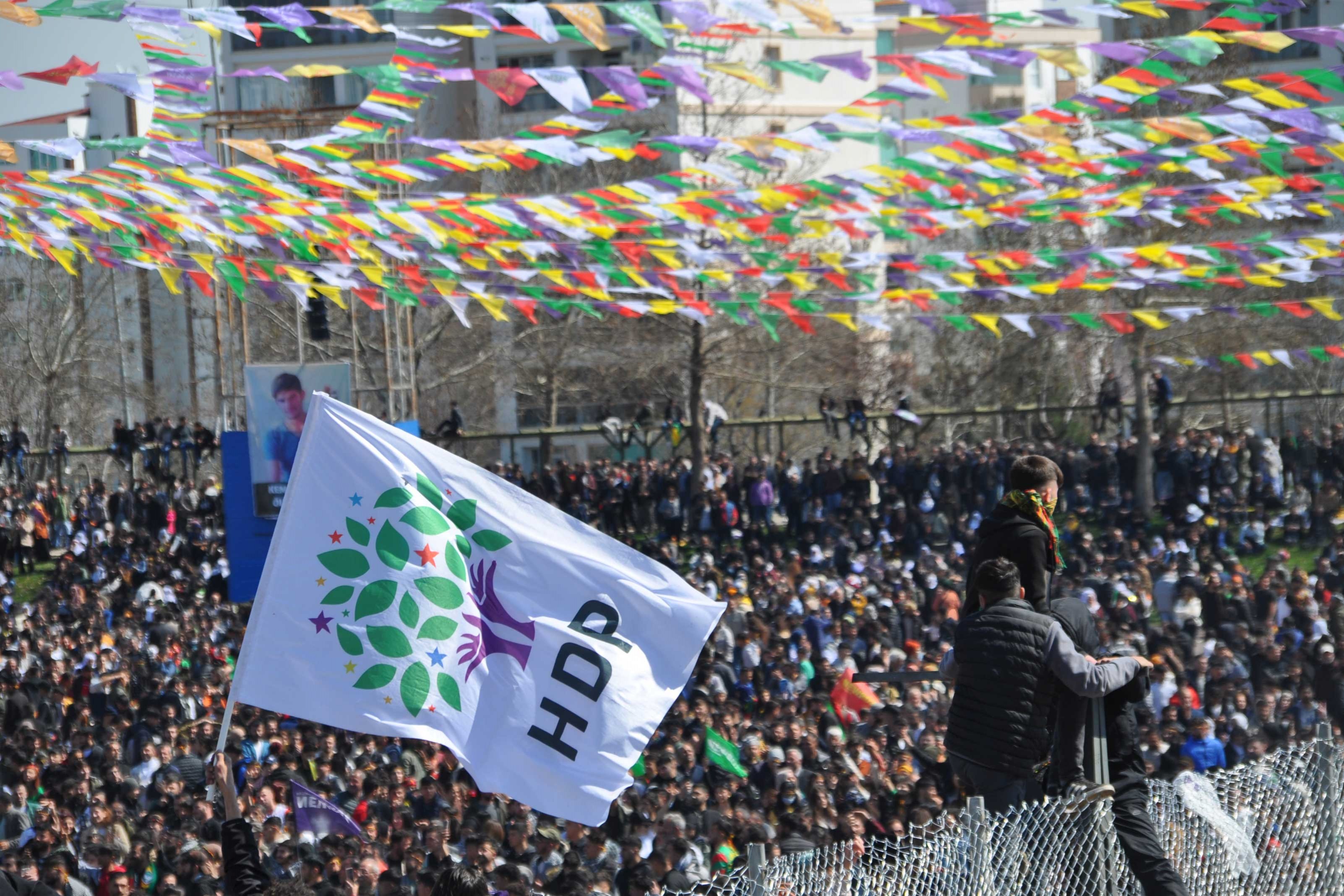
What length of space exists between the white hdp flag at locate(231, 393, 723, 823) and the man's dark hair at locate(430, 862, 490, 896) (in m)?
1.04

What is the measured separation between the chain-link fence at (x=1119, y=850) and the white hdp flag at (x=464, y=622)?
2.44 feet

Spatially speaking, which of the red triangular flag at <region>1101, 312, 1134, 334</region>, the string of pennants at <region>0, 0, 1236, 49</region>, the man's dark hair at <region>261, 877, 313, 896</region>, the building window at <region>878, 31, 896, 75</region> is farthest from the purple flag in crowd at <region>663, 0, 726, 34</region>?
the building window at <region>878, 31, 896, 75</region>

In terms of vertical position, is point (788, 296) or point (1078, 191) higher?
point (1078, 191)

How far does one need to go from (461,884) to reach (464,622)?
159 centimetres

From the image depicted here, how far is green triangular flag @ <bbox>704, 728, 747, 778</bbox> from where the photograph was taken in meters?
13.0

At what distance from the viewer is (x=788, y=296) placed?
1154 centimetres

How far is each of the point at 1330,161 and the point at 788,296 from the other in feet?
11.9

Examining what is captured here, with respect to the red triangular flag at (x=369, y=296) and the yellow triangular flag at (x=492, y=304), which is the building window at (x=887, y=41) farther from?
the yellow triangular flag at (x=492, y=304)

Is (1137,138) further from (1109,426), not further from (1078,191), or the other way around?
(1109,426)

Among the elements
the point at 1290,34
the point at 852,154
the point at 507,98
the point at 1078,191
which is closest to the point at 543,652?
the point at 507,98

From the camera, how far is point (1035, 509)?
18.3 feet

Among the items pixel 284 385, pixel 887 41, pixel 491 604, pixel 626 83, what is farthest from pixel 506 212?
pixel 887 41

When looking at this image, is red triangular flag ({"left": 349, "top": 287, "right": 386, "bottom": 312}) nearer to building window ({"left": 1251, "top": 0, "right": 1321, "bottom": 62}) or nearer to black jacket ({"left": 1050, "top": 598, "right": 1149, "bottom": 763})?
black jacket ({"left": 1050, "top": 598, "right": 1149, "bottom": 763})

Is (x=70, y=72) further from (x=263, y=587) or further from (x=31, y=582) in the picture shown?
(x=31, y=582)
